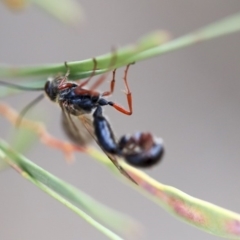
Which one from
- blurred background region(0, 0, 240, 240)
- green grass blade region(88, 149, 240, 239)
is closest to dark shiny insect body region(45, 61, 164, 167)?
green grass blade region(88, 149, 240, 239)

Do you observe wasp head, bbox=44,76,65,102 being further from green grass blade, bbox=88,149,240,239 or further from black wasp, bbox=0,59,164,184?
green grass blade, bbox=88,149,240,239

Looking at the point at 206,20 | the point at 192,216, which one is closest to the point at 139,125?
the point at 206,20

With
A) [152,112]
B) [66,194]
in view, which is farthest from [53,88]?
[152,112]

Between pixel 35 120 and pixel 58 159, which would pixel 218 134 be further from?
pixel 35 120

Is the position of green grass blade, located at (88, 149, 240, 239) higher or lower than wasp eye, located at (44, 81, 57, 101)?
lower

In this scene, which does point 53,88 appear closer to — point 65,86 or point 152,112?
point 65,86

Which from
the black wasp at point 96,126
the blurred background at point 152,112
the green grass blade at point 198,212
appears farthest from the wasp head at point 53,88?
the blurred background at point 152,112
